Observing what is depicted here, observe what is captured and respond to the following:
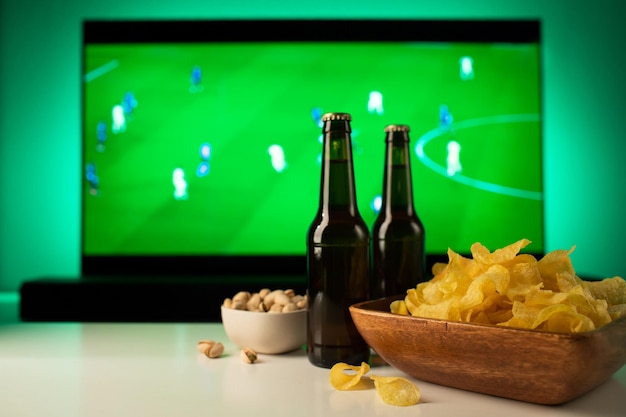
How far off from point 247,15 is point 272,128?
30.9 inches

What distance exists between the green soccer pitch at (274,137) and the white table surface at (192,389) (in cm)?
261

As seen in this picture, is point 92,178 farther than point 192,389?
Yes

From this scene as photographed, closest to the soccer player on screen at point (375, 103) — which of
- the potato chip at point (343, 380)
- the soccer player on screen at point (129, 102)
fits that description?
the soccer player on screen at point (129, 102)

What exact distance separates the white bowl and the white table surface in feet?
0.07

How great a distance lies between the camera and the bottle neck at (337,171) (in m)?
0.88

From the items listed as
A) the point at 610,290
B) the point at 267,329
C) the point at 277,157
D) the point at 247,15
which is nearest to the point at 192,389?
the point at 267,329

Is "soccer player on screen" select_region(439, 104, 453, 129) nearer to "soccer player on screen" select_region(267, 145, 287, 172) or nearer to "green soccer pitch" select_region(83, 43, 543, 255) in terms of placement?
"green soccer pitch" select_region(83, 43, 543, 255)

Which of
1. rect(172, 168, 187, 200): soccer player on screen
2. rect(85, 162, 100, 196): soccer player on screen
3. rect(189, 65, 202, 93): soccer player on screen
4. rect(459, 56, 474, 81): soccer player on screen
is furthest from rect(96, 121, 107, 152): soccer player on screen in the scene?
rect(459, 56, 474, 81): soccer player on screen

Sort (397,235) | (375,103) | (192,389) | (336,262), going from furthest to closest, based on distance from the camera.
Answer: (375,103), (397,235), (336,262), (192,389)

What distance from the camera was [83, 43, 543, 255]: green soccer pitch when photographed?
3.62 m

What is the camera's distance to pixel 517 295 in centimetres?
73

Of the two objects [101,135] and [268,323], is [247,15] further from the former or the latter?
[268,323]

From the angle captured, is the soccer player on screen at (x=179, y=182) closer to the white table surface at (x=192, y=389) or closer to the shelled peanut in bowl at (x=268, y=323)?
the white table surface at (x=192, y=389)

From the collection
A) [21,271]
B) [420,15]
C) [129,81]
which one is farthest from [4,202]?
[420,15]
